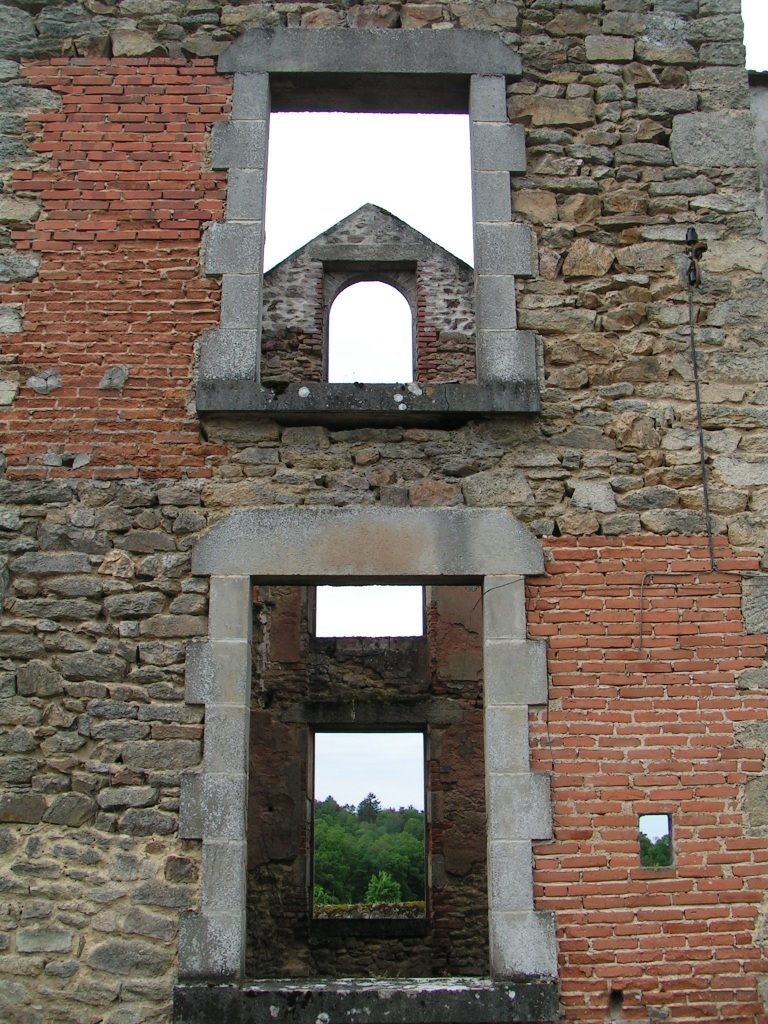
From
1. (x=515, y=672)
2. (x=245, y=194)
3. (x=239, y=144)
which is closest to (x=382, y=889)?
(x=515, y=672)

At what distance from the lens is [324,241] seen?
12.6m

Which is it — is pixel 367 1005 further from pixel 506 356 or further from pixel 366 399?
pixel 506 356

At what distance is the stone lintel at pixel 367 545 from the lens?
217 inches

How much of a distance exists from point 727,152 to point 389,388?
255cm

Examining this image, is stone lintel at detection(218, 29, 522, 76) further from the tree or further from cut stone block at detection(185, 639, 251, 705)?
the tree

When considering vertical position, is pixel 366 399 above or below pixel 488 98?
below

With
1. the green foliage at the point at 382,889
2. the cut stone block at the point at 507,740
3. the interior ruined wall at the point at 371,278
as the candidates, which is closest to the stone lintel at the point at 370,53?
the cut stone block at the point at 507,740

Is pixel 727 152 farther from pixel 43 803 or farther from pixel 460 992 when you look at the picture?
pixel 43 803

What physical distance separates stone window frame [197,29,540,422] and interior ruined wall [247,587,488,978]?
5.25 m

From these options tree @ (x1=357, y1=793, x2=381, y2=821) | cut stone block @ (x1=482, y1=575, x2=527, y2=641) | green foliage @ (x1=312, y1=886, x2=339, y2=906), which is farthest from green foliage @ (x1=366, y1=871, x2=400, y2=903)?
cut stone block @ (x1=482, y1=575, x2=527, y2=641)

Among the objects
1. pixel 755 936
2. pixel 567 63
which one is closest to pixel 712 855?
pixel 755 936

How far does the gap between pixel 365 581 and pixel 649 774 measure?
1.77 meters

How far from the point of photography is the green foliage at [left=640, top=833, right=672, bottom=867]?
5.23 meters

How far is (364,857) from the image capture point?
767 inches
